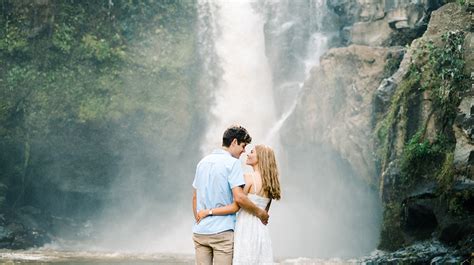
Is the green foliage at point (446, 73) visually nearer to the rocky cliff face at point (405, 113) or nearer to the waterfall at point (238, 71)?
the rocky cliff face at point (405, 113)

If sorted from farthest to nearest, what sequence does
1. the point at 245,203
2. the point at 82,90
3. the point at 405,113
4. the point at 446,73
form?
the point at 82,90
the point at 405,113
the point at 446,73
the point at 245,203

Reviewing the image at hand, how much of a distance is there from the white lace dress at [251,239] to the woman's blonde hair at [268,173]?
93mm

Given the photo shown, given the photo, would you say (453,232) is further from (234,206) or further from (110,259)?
(110,259)

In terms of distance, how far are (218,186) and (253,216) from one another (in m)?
0.41

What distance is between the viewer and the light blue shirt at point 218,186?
569 cm

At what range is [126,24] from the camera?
94.9 ft

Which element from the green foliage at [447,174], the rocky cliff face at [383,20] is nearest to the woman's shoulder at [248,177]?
the green foliage at [447,174]

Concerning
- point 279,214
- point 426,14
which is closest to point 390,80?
point 426,14

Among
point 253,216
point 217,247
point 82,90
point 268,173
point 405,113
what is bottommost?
point 217,247

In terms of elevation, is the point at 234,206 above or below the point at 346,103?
below

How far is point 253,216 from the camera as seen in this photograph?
5.72 meters

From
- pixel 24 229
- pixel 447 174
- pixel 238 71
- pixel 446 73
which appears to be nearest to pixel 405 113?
pixel 446 73

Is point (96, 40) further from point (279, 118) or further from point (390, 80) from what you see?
point (390, 80)

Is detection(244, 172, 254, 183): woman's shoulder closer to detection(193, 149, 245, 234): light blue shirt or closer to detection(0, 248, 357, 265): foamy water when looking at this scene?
detection(193, 149, 245, 234): light blue shirt
